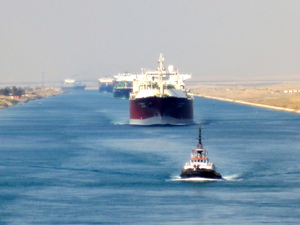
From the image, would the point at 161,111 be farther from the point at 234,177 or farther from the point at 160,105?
the point at 234,177

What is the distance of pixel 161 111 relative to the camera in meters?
112

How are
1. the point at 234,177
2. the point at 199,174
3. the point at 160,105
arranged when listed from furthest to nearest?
the point at 160,105
the point at 234,177
the point at 199,174

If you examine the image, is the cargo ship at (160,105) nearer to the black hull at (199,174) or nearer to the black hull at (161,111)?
the black hull at (161,111)

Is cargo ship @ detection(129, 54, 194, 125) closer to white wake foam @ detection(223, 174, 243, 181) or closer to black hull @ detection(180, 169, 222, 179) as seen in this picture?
white wake foam @ detection(223, 174, 243, 181)

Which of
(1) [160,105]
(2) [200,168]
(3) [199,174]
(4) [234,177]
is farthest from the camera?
A: (1) [160,105]

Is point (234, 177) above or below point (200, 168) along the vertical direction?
below

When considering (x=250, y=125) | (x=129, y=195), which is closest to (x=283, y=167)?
Answer: (x=129, y=195)

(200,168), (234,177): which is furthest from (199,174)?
(234,177)

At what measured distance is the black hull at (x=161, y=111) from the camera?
111688mm

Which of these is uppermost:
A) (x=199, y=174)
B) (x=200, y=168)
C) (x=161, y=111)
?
(x=161, y=111)

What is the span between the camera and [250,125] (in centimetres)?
12056

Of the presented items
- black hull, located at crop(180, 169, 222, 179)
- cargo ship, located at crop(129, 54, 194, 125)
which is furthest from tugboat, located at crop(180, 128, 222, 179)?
cargo ship, located at crop(129, 54, 194, 125)

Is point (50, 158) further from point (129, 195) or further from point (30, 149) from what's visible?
point (129, 195)

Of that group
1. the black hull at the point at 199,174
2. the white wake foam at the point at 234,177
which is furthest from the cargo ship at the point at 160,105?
the black hull at the point at 199,174
